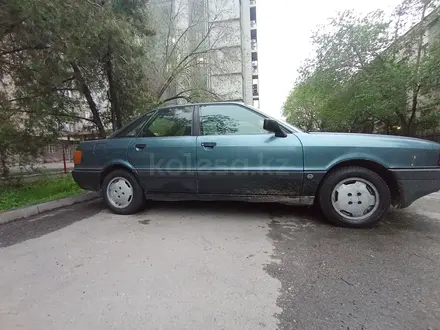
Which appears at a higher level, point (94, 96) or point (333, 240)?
point (94, 96)

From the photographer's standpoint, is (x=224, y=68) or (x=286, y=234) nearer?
(x=286, y=234)

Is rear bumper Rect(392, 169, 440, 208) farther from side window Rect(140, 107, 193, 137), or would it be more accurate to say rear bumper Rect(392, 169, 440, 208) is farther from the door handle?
side window Rect(140, 107, 193, 137)

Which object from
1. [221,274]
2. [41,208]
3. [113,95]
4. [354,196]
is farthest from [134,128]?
[113,95]

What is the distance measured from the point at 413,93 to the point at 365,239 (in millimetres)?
11985

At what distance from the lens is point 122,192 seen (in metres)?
3.70

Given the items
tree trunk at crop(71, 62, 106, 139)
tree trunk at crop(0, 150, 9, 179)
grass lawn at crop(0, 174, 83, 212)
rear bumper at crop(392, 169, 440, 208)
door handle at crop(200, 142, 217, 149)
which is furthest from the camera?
tree trunk at crop(71, 62, 106, 139)

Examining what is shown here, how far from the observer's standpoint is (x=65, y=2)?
4227 mm

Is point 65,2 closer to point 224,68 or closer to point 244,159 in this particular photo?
point 244,159

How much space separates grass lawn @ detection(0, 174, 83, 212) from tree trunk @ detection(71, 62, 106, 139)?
6.81 ft

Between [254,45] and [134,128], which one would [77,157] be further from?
[254,45]

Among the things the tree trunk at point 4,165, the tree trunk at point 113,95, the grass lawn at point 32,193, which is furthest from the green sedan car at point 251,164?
the tree trunk at point 113,95

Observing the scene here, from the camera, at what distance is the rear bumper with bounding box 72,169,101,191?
3.75 metres

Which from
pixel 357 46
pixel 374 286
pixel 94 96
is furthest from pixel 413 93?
pixel 94 96

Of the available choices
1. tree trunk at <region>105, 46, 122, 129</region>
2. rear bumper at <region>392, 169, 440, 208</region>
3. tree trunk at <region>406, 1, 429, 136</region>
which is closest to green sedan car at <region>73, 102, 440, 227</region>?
rear bumper at <region>392, 169, 440, 208</region>
